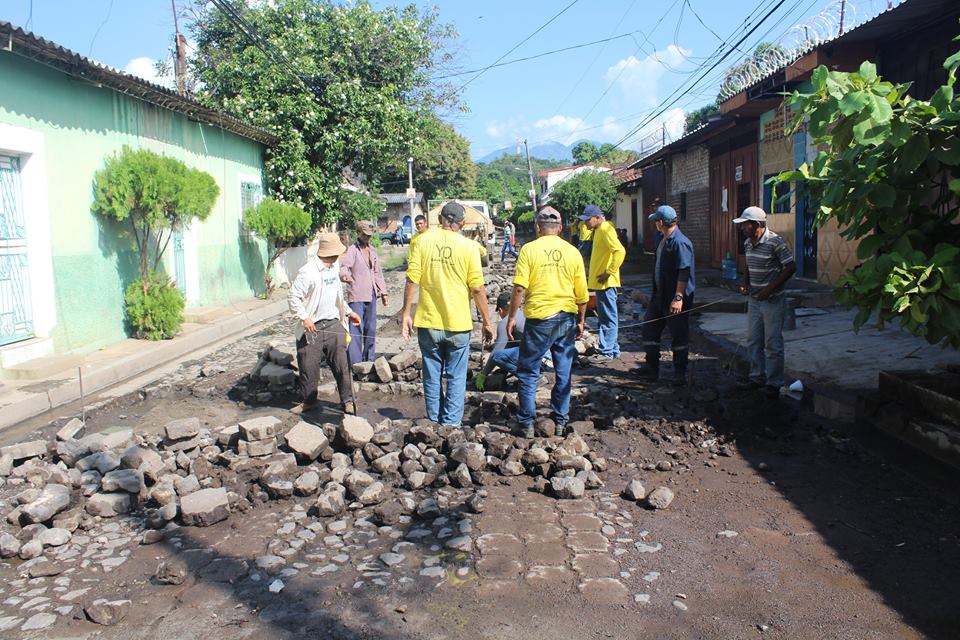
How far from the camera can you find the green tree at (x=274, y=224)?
1603 cm

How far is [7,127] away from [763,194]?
1397 centimetres

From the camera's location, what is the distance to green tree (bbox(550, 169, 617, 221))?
32.4 metres

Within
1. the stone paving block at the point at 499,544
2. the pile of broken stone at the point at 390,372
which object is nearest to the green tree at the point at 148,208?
the pile of broken stone at the point at 390,372

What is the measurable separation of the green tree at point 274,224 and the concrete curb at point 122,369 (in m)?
3.18

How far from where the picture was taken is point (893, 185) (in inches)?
182

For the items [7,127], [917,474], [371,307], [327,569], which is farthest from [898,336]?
[7,127]

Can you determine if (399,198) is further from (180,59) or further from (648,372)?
(648,372)

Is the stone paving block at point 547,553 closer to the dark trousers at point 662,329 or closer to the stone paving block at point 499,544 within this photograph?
the stone paving block at point 499,544

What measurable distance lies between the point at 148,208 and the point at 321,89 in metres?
9.14

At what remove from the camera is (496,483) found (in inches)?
188

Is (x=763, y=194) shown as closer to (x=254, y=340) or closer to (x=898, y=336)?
(x=898, y=336)

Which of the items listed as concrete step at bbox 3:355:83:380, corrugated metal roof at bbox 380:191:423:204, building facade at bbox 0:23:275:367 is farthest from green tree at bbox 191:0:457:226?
corrugated metal roof at bbox 380:191:423:204

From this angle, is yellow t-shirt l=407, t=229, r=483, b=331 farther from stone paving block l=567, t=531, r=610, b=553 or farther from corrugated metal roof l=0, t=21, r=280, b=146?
corrugated metal roof l=0, t=21, r=280, b=146

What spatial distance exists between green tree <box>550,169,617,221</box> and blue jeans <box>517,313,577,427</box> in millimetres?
26879
